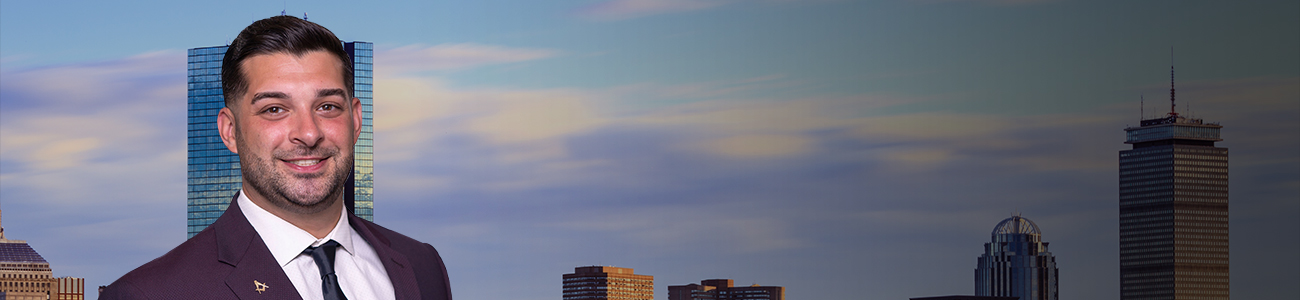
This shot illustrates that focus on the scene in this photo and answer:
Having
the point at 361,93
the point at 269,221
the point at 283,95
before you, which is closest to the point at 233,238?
the point at 269,221

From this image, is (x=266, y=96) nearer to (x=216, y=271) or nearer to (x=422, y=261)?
(x=216, y=271)

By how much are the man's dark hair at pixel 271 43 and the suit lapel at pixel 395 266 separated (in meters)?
0.67

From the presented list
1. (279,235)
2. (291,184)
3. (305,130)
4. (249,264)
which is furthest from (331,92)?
(249,264)

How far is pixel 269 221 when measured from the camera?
4.89 meters

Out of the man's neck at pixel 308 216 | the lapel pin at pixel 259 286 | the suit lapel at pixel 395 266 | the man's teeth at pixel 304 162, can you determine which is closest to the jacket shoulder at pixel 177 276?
the lapel pin at pixel 259 286

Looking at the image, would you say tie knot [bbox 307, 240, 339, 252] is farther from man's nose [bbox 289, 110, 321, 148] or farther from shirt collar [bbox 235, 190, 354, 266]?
man's nose [bbox 289, 110, 321, 148]

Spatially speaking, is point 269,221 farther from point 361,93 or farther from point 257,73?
point 361,93

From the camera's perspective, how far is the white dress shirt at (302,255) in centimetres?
489

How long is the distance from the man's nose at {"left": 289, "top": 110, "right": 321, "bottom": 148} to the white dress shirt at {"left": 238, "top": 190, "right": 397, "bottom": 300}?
31 cm

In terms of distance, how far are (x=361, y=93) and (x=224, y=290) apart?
19777cm

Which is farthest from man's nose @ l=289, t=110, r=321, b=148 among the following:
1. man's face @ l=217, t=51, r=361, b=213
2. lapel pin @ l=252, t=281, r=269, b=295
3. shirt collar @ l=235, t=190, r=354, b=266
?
lapel pin @ l=252, t=281, r=269, b=295

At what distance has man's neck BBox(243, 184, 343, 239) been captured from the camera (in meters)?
4.86

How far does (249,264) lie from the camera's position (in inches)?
191

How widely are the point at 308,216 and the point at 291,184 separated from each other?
0.16 m
